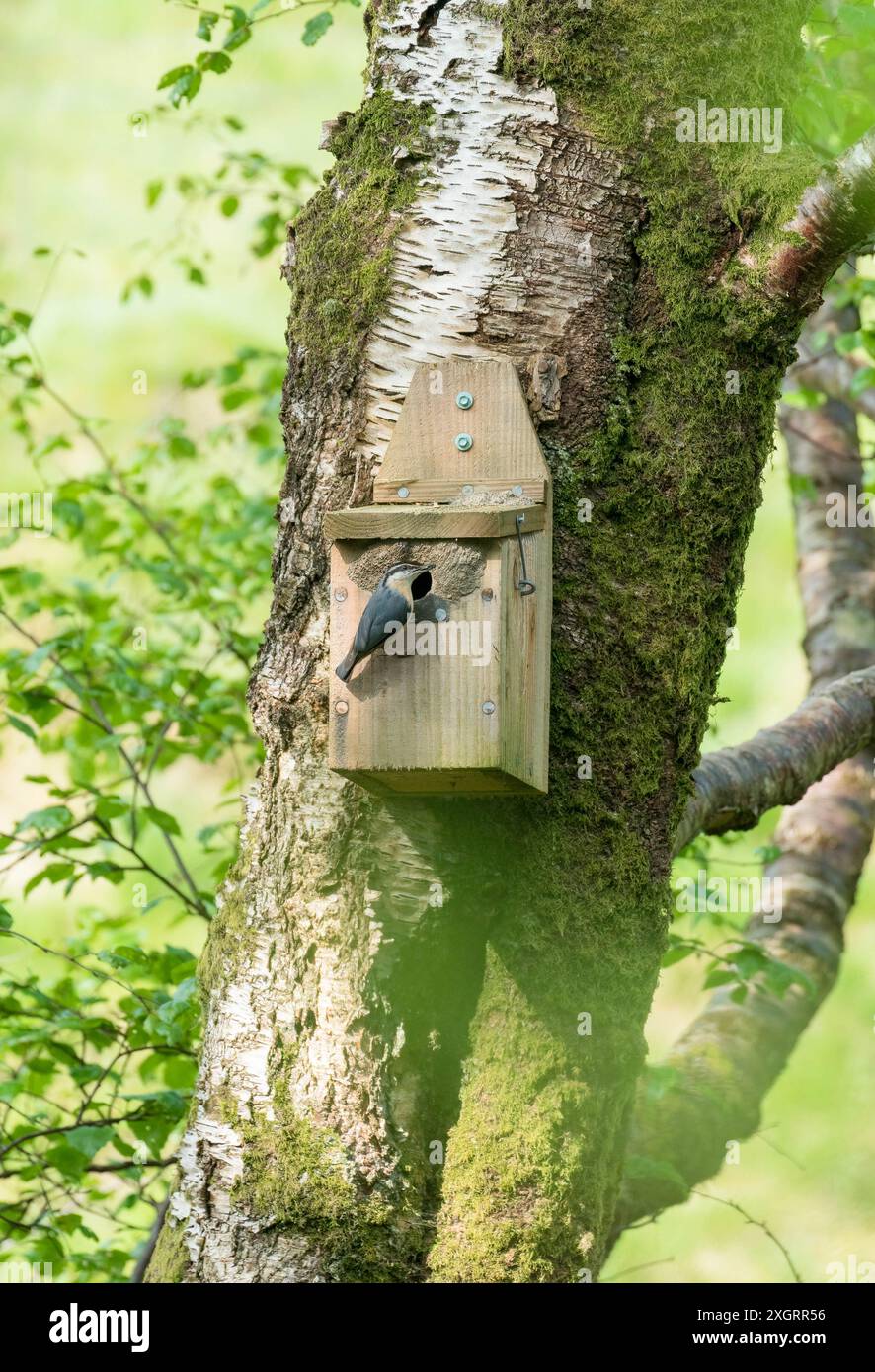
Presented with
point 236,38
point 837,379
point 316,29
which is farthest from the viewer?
point 837,379

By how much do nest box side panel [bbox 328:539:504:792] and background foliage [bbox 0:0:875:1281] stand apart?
618 millimetres

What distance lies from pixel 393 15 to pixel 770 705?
472 centimetres

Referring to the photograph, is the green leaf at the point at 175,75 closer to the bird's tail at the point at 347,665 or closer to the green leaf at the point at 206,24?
the green leaf at the point at 206,24

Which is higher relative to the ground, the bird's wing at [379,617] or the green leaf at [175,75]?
the green leaf at [175,75]

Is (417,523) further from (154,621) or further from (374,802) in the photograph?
(154,621)

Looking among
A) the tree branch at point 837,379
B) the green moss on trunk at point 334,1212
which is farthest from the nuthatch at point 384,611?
the tree branch at point 837,379

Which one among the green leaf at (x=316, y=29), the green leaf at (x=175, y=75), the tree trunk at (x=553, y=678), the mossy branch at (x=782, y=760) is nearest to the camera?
the tree trunk at (x=553, y=678)

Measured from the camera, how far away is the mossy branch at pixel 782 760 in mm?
2762

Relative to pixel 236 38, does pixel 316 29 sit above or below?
below

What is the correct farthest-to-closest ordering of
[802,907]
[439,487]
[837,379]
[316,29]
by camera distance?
1. [837,379]
2. [802,907]
3. [316,29]
4. [439,487]

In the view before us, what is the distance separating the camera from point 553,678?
2.06 metres

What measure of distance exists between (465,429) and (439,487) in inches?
3.8

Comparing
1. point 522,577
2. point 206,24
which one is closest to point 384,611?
point 522,577

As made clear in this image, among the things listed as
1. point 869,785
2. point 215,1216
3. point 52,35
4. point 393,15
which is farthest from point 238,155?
point 52,35
